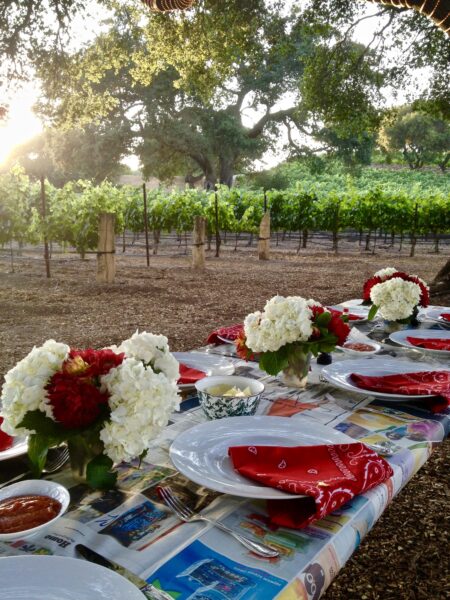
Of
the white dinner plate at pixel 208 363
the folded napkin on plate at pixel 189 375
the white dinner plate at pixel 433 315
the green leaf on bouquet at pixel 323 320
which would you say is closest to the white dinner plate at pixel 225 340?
the white dinner plate at pixel 208 363

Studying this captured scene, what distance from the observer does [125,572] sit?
32.0 inches

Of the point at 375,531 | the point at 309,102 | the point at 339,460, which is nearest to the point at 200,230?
the point at 309,102

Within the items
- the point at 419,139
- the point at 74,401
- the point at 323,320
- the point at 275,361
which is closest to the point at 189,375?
the point at 275,361

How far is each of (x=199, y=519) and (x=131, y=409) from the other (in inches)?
9.8

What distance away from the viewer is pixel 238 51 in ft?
29.2

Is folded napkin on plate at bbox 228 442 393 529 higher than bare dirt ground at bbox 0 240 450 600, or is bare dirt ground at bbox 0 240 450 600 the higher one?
folded napkin on plate at bbox 228 442 393 529

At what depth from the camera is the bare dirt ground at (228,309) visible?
93.0 inches

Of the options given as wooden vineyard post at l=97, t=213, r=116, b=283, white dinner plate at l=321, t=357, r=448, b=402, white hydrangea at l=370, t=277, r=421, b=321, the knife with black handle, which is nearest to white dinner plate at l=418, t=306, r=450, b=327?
white hydrangea at l=370, t=277, r=421, b=321

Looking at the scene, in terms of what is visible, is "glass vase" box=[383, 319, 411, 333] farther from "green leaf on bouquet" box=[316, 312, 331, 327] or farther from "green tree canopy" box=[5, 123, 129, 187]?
"green tree canopy" box=[5, 123, 129, 187]

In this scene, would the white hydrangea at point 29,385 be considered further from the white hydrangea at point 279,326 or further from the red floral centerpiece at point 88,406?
the white hydrangea at point 279,326

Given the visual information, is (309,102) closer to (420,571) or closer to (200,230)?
(200,230)

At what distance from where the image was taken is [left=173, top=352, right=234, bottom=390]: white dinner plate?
186 cm

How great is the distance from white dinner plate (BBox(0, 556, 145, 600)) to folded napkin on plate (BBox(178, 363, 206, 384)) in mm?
959

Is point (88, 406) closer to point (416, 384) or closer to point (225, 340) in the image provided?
point (416, 384)
